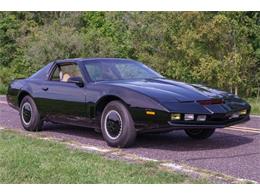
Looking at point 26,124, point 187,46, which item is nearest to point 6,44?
point 187,46

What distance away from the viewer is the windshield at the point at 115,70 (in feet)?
26.2

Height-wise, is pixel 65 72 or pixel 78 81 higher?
pixel 65 72

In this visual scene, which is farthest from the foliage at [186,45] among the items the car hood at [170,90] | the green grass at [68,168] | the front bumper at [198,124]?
the green grass at [68,168]

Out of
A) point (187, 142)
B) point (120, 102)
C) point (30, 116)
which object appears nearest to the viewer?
point (120, 102)

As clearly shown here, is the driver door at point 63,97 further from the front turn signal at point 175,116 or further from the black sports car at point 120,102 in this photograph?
the front turn signal at point 175,116

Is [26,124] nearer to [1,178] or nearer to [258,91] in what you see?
[1,178]

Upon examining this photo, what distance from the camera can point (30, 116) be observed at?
9031 millimetres

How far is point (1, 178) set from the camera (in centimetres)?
516

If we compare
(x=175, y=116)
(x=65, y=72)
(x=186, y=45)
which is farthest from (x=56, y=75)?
(x=186, y=45)

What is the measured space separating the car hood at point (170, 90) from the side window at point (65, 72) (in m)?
0.93

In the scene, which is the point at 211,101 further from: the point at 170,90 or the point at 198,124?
the point at 170,90

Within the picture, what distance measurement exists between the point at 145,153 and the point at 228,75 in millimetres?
14576

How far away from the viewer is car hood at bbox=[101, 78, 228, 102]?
684 centimetres

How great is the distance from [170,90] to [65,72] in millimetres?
2247
